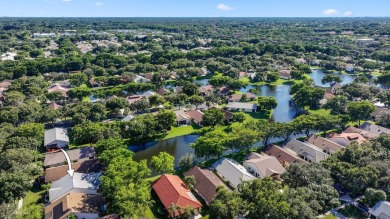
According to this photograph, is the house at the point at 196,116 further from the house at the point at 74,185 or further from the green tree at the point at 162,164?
the house at the point at 74,185

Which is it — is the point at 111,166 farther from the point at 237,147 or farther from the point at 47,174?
the point at 237,147

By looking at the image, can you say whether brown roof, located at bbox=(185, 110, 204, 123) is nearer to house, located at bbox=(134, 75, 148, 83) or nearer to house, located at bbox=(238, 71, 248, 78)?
house, located at bbox=(134, 75, 148, 83)

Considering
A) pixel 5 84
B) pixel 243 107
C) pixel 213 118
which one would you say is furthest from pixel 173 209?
pixel 5 84

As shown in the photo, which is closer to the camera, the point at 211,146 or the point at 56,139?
the point at 211,146

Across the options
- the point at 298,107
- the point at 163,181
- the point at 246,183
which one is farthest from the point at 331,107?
the point at 163,181

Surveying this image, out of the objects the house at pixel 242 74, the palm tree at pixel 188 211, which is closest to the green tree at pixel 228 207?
the palm tree at pixel 188 211

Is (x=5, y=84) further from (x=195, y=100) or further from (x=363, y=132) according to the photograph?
(x=363, y=132)
